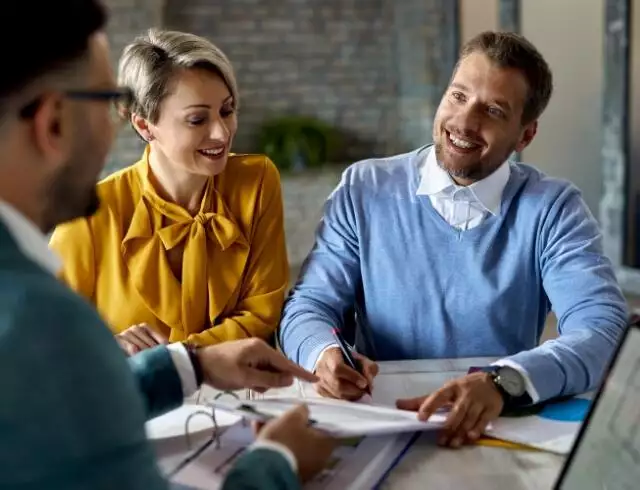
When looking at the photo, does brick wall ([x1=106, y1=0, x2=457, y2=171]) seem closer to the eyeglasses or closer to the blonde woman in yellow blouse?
the blonde woman in yellow blouse

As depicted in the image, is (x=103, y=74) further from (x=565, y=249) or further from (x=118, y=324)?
(x=565, y=249)

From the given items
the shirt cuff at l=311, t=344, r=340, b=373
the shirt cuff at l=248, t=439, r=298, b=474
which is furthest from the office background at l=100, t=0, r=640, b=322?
the shirt cuff at l=248, t=439, r=298, b=474

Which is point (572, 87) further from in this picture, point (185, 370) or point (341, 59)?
point (185, 370)

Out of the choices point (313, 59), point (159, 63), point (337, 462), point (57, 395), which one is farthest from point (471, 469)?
point (313, 59)

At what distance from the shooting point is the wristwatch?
115cm

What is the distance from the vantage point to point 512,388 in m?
1.16

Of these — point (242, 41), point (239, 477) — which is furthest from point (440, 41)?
point (239, 477)

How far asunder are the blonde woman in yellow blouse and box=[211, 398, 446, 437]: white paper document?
1.36 feet

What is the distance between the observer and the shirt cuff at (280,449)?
2.75ft

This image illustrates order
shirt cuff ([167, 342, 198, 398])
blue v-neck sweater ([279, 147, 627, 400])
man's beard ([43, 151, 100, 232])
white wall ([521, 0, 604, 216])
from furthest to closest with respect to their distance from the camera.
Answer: white wall ([521, 0, 604, 216]), blue v-neck sweater ([279, 147, 627, 400]), shirt cuff ([167, 342, 198, 398]), man's beard ([43, 151, 100, 232])

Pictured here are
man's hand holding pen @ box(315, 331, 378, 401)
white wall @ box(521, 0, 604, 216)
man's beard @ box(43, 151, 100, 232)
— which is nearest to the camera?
man's beard @ box(43, 151, 100, 232)

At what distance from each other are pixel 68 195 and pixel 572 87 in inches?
139

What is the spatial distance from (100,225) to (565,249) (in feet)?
2.81

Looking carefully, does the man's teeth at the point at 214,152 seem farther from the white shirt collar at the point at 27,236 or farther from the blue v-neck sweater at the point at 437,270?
the white shirt collar at the point at 27,236
